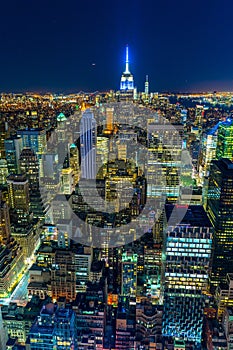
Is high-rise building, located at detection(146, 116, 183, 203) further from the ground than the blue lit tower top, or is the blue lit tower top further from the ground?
the blue lit tower top

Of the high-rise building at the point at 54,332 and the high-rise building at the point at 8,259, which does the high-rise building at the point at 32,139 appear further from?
the high-rise building at the point at 54,332

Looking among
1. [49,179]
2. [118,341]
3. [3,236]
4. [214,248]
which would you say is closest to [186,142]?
[49,179]

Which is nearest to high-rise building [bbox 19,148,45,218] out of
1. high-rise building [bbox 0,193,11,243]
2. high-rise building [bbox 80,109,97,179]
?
high-rise building [bbox 80,109,97,179]

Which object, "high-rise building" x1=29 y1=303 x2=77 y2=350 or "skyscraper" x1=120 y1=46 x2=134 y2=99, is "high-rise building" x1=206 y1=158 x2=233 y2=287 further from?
"skyscraper" x1=120 y1=46 x2=134 y2=99

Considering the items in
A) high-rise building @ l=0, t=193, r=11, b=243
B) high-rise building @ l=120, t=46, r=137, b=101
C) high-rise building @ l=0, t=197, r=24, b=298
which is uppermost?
high-rise building @ l=120, t=46, r=137, b=101

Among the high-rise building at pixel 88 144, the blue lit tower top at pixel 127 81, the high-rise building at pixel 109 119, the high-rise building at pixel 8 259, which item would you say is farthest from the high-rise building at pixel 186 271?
the high-rise building at pixel 109 119

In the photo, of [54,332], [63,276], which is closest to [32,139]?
[63,276]
